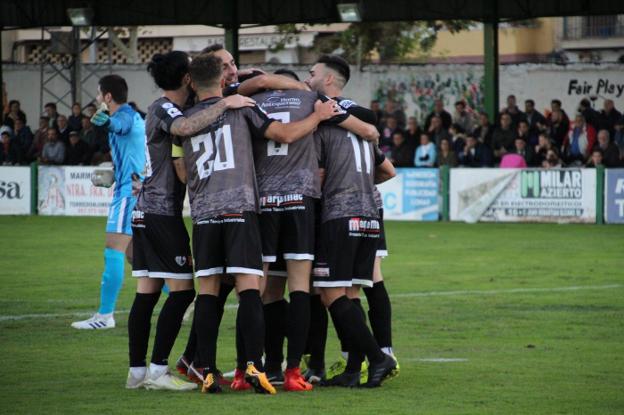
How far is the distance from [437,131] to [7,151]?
1006cm

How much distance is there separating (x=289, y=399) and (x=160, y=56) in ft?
8.19

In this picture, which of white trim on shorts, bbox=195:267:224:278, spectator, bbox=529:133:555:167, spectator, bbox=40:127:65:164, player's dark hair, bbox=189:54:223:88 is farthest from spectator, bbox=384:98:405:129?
white trim on shorts, bbox=195:267:224:278

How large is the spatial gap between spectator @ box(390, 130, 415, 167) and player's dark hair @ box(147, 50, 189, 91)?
19.8 m

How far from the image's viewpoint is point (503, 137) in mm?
28359

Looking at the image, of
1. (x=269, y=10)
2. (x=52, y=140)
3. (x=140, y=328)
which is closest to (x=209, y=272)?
(x=140, y=328)

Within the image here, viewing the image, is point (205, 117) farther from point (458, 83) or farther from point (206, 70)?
point (458, 83)

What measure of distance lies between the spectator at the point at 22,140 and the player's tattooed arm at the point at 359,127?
23.0m

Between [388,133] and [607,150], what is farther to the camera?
[388,133]

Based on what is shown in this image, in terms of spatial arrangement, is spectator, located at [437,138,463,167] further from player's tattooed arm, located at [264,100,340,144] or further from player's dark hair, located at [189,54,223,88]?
player's dark hair, located at [189,54,223,88]

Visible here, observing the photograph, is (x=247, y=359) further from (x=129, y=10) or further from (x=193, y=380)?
(x=129, y=10)

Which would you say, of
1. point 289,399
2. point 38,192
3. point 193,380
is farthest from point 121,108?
point 38,192

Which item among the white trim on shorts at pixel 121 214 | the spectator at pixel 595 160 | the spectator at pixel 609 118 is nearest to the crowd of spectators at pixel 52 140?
the spectator at pixel 595 160

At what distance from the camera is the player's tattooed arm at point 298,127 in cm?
870

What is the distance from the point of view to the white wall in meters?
A: 33.5
